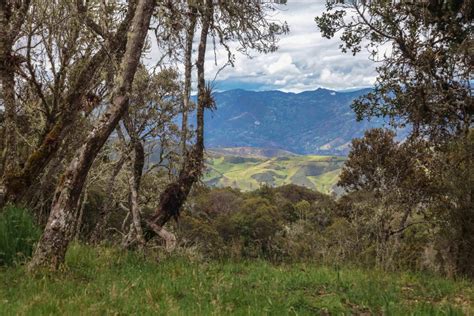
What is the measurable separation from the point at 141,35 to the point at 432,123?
346 inches

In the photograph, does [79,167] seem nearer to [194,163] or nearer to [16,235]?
[16,235]

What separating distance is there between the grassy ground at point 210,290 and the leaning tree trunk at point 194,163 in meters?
4.37

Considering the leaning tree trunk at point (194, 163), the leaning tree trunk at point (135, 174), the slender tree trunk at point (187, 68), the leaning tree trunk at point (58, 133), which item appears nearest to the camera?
the leaning tree trunk at point (58, 133)

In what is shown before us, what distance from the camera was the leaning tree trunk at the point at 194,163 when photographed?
574 inches

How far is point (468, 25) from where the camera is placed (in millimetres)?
11797

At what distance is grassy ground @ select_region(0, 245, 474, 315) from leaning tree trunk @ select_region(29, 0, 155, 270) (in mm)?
449

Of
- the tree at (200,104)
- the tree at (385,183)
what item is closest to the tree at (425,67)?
the tree at (200,104)

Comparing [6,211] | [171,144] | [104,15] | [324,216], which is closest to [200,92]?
[104,15]

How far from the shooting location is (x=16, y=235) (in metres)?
8.77

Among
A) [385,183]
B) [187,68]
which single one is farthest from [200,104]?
[385,183]

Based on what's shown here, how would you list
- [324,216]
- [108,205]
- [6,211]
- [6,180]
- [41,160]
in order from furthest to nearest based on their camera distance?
[324,216]
[108,205]
[41,160]
[6,180]
[6,211]

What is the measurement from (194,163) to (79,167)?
648 cm

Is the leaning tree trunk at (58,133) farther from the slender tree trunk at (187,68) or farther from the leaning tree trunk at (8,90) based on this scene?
the slender tree trunk at (187,68)

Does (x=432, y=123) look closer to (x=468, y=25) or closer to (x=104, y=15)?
(x=468, y=25)
